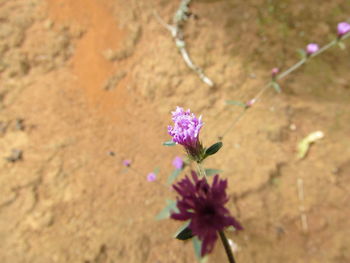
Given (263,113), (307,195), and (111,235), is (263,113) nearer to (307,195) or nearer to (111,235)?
(307,195)

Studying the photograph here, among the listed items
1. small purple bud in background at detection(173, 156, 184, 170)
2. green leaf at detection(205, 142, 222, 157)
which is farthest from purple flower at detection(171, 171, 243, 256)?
small purple bud in background at detection(173, 156, 184, 170)

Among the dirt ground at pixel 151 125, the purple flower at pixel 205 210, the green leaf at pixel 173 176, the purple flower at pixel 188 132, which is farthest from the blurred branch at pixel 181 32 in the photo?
the purple flower at pixel 205 210

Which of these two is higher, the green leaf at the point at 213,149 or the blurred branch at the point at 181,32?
the blurred branch at the point at 181,32

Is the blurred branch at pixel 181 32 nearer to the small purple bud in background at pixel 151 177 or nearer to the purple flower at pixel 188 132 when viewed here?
the small purple bud in background at pixel 151 177

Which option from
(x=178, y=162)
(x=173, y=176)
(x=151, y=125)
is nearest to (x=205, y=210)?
(x=173, y=176)

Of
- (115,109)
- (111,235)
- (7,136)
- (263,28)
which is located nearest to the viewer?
(111,235)

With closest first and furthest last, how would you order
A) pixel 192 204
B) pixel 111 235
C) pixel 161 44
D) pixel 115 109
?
pixel 192 204, pixel 111 235, pixel 115 109, pixel 161 44

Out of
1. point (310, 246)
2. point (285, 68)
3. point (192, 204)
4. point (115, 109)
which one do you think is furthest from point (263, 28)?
point (192, 204)

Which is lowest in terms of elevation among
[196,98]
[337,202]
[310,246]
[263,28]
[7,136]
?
[310,246]
